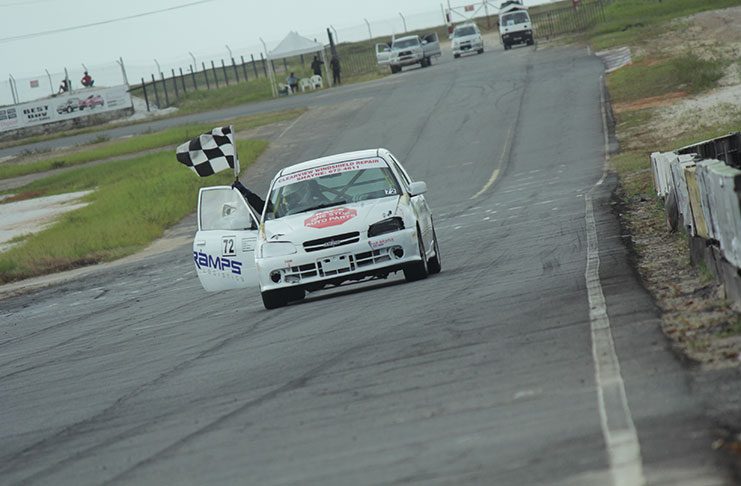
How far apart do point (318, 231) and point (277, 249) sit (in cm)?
49

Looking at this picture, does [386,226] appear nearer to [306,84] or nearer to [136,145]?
[136,145]

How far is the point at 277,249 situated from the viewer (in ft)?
38.7

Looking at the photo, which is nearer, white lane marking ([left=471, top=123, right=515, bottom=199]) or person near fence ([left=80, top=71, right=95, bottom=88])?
white lane marking ([left=471, top=123, right=515, bottom=199])

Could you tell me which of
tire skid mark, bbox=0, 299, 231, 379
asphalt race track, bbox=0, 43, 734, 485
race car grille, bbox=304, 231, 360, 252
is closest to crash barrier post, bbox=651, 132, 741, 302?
asphalt race track, bbox=0, 43, 734, 485

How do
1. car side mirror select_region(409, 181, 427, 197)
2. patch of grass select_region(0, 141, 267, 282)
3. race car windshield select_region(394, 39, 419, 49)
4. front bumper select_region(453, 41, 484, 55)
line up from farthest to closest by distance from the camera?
front bumper select_region(453, 41, 484, 55), race car windshield select_region(394, 39, 419, 49), patch of grass select_region(0, 141, 267, 282), car side mirror select_region(409, 181, 427, 197)

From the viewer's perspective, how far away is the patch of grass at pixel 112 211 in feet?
89.5

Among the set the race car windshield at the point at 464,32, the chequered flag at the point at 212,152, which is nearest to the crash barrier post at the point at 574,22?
the race car windshield at the point at 464,32

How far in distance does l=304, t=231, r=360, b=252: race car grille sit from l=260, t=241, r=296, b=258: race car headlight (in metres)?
0.18

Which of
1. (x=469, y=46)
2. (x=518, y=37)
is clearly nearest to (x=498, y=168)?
(x=518, y=37)

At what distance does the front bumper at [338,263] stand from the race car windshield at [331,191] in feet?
3.00

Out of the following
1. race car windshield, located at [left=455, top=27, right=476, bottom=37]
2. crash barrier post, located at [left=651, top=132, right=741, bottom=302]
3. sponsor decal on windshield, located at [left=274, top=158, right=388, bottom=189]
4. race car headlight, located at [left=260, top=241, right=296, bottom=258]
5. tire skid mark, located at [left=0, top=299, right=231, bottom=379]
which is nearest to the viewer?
crash barrier post, located at [left=651, top=132, right=741, bottom=302]

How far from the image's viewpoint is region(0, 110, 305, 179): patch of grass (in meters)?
50.5

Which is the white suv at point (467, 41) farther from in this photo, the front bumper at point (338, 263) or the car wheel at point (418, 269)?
the front bumper at point (338, 263)

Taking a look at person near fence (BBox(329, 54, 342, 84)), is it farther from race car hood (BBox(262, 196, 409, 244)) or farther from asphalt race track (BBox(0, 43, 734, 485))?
race car hood (BBox(262, 196, 409, 244))
